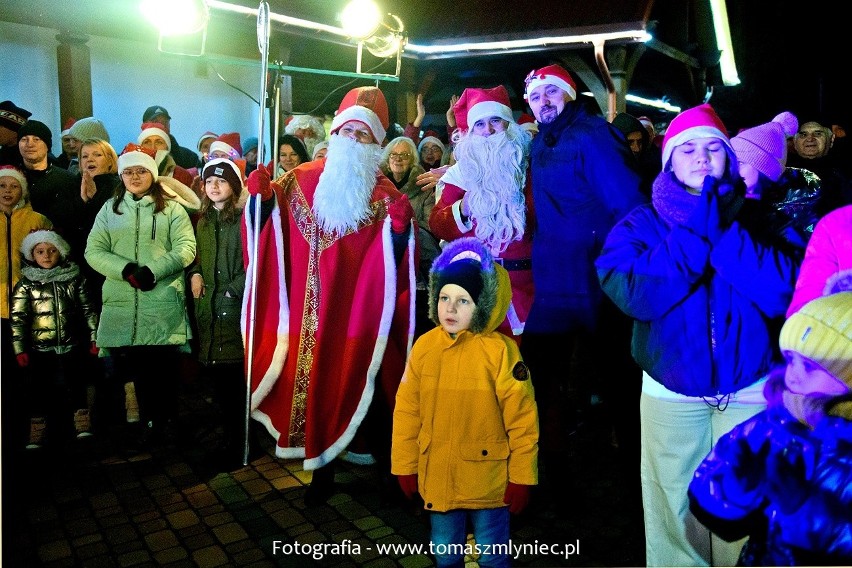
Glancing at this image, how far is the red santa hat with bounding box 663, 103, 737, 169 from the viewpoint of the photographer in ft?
9.11

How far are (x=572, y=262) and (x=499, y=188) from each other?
634 mm

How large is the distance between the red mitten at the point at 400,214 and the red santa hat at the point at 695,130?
1587 millimetres

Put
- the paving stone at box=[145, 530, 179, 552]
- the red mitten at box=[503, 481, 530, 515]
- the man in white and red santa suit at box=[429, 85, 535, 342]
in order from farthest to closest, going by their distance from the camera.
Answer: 1. the man in white and red santa suit at box=[429, 85, 535, 342]
2. the paving stone at box=[145, 530, 179, 552]
3. the red mitten at box=[503, 481, 530, 515]

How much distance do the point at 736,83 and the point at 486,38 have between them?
9.25 metres

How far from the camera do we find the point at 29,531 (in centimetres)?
375

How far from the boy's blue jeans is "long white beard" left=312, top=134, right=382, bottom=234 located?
185 centimetres

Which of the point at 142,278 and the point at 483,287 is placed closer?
the point at 483,287

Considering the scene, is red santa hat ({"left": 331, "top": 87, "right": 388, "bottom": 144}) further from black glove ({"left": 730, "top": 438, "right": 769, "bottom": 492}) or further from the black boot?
black glove ({"left": 730, "top": 438, "right": 769, "bottom": 492})

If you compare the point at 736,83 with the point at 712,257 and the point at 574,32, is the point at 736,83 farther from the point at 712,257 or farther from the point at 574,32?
the point at 712,257

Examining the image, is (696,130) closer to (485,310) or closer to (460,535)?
(485,310)

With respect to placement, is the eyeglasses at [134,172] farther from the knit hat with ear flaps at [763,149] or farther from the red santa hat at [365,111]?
the knit hat with ear flaps at [763,149]

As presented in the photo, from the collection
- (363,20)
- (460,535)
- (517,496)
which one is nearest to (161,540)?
(460,535)

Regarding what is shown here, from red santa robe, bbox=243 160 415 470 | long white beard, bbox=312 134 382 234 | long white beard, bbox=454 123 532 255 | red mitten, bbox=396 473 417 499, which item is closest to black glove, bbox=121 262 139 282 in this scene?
red santa robe, bbox=243 160 415 470

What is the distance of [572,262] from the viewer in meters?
3.79
